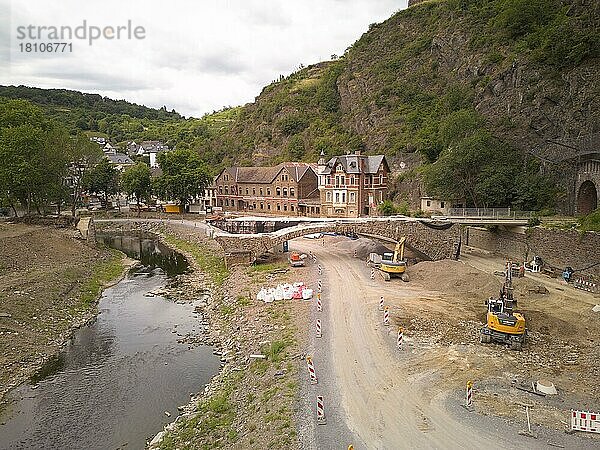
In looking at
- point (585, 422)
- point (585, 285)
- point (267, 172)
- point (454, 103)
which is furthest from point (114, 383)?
point (454, 103)

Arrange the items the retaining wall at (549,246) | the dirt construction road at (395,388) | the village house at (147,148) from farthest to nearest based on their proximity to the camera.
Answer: the village house at (147,148) → the retaining wall at (549,246) → the dirt construction road at (395,388)

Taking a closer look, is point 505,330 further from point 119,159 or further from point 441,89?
point 119,159

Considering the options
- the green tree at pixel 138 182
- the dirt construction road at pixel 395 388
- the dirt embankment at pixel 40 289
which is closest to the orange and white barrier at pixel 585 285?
the dirt construction road at pixel 395 388

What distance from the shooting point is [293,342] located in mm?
25234

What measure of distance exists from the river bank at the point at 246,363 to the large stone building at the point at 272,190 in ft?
99.9

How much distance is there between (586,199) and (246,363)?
36.6 metres

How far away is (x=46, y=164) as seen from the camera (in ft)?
189

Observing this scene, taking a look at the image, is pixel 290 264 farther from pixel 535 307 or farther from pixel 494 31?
pixel 494 31

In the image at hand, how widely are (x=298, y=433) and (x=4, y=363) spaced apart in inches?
667

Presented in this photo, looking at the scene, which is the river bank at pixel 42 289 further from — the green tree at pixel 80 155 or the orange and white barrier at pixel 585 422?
the orange and white barrier at pixel 585 422

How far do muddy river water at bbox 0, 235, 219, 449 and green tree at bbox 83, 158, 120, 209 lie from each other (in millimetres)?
59128

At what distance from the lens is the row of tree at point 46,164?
2148 inches

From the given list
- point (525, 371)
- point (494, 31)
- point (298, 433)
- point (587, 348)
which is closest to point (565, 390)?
point (525, 371)

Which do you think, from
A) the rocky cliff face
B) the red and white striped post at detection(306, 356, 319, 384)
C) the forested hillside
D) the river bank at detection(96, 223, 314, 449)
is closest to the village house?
the forested hillside
